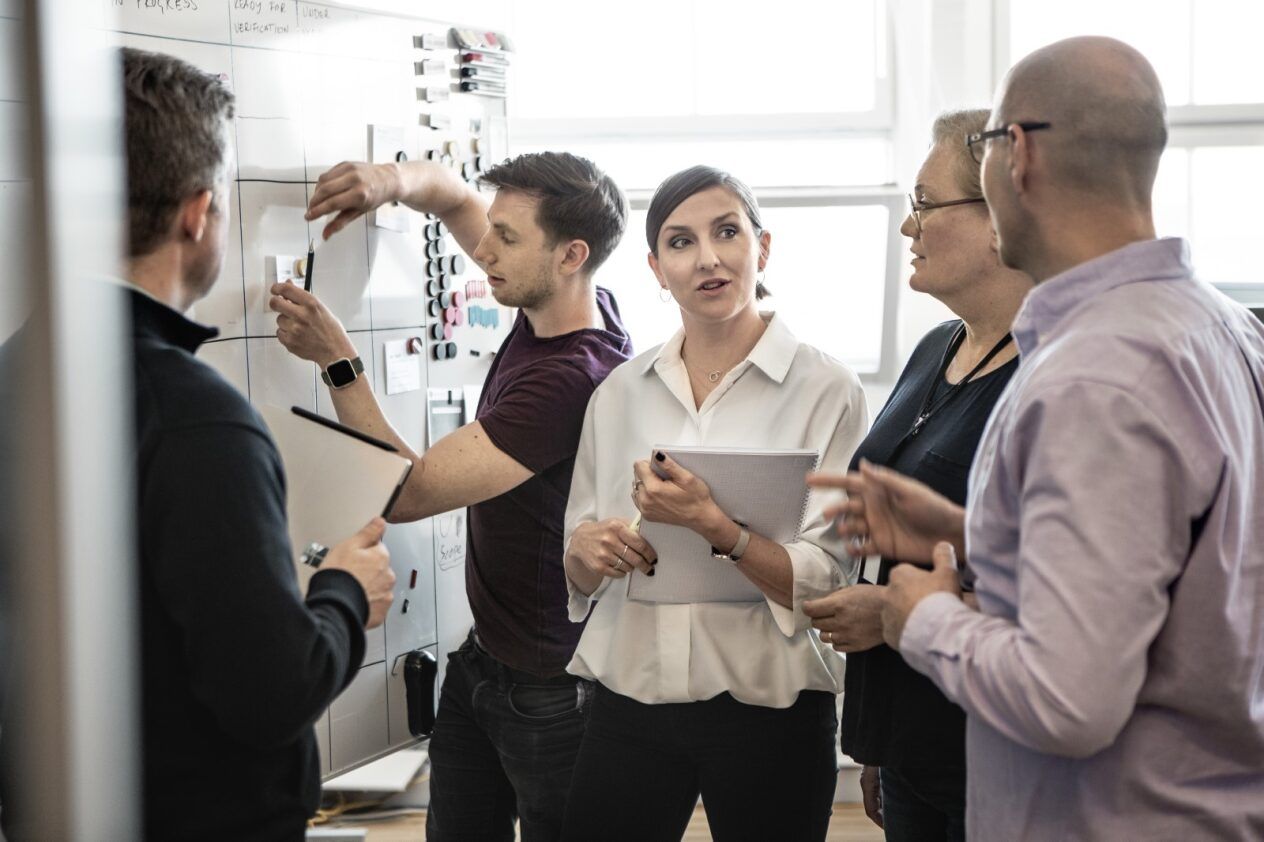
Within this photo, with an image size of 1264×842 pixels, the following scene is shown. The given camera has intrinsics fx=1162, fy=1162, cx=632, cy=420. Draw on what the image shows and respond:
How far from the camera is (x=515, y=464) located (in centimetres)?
207

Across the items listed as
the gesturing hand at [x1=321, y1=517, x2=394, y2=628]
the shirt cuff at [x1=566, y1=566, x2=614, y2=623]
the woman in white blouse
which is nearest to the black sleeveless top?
the woman in white blouse

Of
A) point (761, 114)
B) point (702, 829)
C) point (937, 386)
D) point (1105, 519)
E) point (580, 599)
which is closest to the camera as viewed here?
point (1105, 519)

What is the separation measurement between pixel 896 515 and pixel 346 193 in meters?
1.22

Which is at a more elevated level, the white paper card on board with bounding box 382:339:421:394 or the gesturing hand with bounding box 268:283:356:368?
the gesturing hand with bounding box 268:283:356:368

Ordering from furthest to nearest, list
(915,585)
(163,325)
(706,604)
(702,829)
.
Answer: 1. (702,829)
2. (706,604)
3. (915,585)
4. (163,325)

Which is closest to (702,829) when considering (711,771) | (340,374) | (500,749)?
(500,749)

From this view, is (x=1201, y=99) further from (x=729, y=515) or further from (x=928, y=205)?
(x=729, y=515)

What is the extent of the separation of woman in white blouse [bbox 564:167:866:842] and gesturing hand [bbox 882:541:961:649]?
Result: 19.8 inches

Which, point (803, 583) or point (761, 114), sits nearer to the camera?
point (803, 583)

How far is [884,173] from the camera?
3705 mm

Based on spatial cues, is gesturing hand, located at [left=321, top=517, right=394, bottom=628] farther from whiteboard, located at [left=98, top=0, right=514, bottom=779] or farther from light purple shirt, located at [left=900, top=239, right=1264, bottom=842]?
whiteboard, located at [left=98, top=0, right=514, bottom=779]

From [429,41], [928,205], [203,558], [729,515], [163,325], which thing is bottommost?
[729,515]

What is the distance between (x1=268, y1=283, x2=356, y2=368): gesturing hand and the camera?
2.08 m

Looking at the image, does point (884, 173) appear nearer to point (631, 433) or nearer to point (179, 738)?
point (631, 433)
